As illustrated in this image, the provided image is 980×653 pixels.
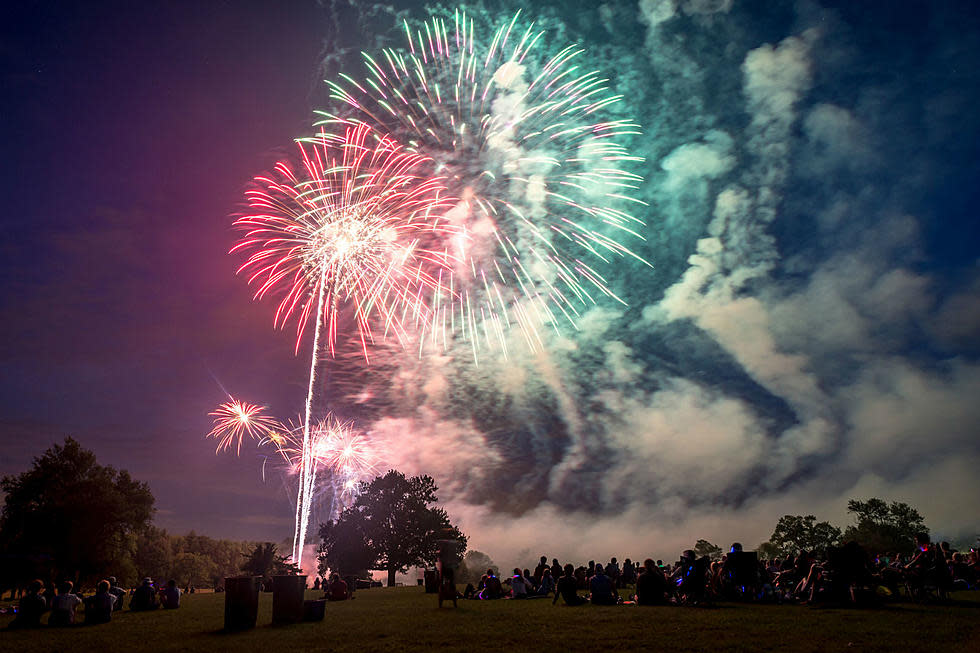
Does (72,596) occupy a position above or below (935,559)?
below

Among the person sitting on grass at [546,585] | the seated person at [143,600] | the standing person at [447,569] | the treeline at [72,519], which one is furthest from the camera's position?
the treeline at [72,519]

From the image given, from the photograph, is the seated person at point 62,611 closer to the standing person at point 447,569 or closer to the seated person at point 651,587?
the standing person at point 447,569

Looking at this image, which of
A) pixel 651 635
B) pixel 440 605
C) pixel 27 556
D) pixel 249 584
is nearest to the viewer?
pixel 651 635

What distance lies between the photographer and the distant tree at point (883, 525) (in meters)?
105

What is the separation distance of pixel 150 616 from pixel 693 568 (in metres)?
21.6

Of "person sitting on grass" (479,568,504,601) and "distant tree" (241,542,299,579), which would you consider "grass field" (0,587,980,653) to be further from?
"distant tree" (241,542,299,579)

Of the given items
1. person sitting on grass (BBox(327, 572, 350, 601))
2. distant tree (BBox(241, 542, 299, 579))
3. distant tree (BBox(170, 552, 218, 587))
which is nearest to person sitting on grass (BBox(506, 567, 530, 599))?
person sitting on grass (BBox(327, 572, 350, 601))

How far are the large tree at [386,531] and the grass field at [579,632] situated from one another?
55242 mm

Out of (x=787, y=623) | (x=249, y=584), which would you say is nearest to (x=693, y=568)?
(x=787, y=623)

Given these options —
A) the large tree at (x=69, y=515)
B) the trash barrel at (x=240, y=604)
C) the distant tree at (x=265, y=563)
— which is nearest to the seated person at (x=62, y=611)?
the trash barrel at (x=240, y=604)

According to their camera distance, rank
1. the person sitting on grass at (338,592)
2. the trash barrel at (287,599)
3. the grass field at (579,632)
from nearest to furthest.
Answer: the grass field at (579,632), the trash barrel at (287,599), the person sitting on grass at (338,592)

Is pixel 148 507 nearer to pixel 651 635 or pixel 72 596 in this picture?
pixel 72 596

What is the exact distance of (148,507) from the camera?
262 ft

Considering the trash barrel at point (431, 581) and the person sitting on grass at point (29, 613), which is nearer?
the person sitting on grass at point (29, 613)
